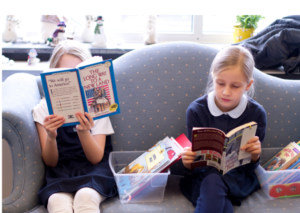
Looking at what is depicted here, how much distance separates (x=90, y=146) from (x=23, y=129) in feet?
0.97

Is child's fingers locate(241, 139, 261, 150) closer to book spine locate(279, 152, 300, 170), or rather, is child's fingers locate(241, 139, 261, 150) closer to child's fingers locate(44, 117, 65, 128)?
book spine locate(279, 152, 300, 170)

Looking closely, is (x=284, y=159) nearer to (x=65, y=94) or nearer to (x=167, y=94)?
(x=167, y=94)

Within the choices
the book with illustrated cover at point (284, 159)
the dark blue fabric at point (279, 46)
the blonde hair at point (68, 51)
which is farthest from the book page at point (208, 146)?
the dark blue fabric at point (279, 46)

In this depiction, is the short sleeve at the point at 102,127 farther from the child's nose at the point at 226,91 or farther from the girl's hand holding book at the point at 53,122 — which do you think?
the child's nose at the point at 226,91

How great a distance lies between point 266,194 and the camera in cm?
137

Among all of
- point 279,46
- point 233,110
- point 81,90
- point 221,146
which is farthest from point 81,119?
point 279,46

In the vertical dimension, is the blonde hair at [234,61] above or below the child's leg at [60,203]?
above

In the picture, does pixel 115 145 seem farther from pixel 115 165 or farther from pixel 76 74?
pixel 76 74

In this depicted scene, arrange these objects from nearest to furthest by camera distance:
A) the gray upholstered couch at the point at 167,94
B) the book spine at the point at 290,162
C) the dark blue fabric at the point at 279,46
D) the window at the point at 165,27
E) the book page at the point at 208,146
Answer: the book page at the point at 208,146 < the book spine at the point at 290,162 < the gray upholstered couch at the point at 167,94 < the dark blue fabric at the point at 279,46 < the window at the point at 165,27

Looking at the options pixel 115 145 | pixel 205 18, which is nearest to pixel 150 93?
pixel 115 145

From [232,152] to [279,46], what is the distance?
1.01m

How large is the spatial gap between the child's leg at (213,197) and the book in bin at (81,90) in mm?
520

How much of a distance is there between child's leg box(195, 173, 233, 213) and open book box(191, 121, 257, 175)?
54 mm

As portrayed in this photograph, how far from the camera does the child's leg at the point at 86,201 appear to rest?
1191mm
